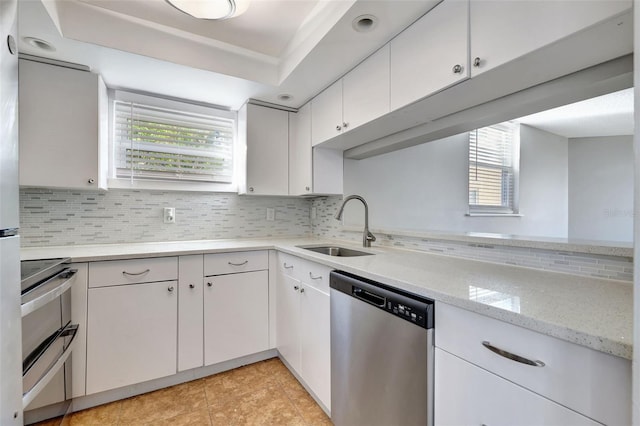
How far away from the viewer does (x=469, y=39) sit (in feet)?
3.63

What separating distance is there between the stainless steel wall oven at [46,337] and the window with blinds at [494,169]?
3.89 meters

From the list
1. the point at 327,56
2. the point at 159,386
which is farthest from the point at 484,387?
the point at 159,386

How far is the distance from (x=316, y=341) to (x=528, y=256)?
1.17 m

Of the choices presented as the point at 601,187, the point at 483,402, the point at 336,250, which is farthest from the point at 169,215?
the point at 601,187

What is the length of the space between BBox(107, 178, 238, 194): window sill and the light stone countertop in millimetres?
668

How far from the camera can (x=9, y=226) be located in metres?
0.67

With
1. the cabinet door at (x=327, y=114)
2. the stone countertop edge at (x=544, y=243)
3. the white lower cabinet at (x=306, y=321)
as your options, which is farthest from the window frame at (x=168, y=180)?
the stone countertop edge at (x=544, y=243)

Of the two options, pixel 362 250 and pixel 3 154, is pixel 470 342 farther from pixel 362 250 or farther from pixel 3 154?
pixel 3 154

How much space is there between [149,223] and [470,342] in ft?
7.69

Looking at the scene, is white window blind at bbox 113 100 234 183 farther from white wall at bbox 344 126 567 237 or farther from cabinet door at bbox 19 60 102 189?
white wall at bbox 344 126 567 237

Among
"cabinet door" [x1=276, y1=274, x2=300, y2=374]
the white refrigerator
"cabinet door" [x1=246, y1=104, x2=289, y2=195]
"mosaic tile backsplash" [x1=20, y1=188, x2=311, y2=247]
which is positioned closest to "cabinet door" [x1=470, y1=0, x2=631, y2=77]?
the white refrigerator

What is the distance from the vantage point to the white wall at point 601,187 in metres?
3.91

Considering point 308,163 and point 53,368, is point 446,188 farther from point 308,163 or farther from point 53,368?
point 53,368

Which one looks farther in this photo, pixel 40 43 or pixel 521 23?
pixel 40 43
